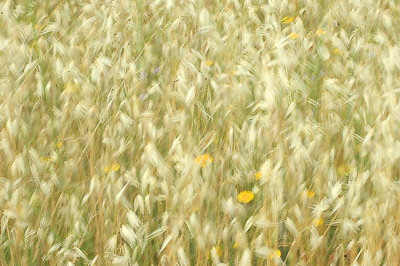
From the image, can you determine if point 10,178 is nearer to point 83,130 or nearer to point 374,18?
point 83,130

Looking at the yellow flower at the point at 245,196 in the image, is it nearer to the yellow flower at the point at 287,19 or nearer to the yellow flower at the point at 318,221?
the yellow flower at the point at 318,221

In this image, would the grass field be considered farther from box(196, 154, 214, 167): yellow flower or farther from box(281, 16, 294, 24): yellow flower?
box(281, 16, 294, 24): yellow flower

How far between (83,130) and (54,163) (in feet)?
0.43

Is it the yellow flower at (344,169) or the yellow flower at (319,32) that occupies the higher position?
the yellow flower at (344,169)

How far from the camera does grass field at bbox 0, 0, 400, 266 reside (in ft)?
5.28

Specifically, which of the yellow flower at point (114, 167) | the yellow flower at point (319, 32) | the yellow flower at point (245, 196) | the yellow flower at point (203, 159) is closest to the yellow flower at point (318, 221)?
the yellow flower at point (245, 196)

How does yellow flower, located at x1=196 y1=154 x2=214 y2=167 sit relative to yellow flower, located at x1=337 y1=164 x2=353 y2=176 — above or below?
above

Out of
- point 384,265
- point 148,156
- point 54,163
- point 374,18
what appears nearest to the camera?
point 384,265

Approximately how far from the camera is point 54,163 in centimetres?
196

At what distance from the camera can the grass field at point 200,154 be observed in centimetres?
161

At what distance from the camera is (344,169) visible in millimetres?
1947

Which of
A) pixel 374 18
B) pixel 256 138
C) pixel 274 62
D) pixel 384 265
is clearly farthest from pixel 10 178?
pixel 374 18

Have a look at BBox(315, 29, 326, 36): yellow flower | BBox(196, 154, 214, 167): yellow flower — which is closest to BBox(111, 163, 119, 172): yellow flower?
BBox(196, 154, 214, 167): yellow flower

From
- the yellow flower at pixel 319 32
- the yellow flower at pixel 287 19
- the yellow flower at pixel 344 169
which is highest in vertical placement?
the yellow flower at pixel 344 169
